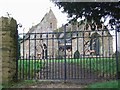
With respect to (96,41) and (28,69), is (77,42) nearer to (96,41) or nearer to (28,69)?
(96,41)

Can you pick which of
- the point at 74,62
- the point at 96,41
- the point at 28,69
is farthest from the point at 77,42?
the point at 28,69

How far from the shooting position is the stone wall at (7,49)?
28.2 ft

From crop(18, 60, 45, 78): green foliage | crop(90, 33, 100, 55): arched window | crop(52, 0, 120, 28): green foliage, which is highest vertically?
crop(52, 0, 120, 28): green foliage

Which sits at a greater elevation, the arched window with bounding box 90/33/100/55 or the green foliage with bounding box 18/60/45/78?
the arched window with bounding box 90/33/100/55

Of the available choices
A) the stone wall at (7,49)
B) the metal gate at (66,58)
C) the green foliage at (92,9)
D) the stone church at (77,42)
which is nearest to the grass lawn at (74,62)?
the metal gate at (66,58)

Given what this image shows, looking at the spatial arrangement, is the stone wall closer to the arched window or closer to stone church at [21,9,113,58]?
stone church at [21,9,113,58]

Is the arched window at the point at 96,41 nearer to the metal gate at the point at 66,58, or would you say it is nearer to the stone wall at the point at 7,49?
the metal gate at the point at 66,58

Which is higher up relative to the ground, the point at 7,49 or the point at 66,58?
the point at 7,49

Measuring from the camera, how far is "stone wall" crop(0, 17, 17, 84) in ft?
28.2

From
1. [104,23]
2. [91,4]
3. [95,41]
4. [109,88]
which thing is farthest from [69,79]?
[104,23]

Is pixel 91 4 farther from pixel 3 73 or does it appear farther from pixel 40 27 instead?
pixel 40 27

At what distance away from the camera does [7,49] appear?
8.72 m

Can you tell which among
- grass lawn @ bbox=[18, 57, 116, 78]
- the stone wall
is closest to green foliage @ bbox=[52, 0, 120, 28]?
grass lawn @ bbox=[18, 57, 116, 78]

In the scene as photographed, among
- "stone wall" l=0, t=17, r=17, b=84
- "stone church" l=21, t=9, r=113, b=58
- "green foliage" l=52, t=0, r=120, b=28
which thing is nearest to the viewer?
"stone wall" l=0, t=17, r=17, b=84
